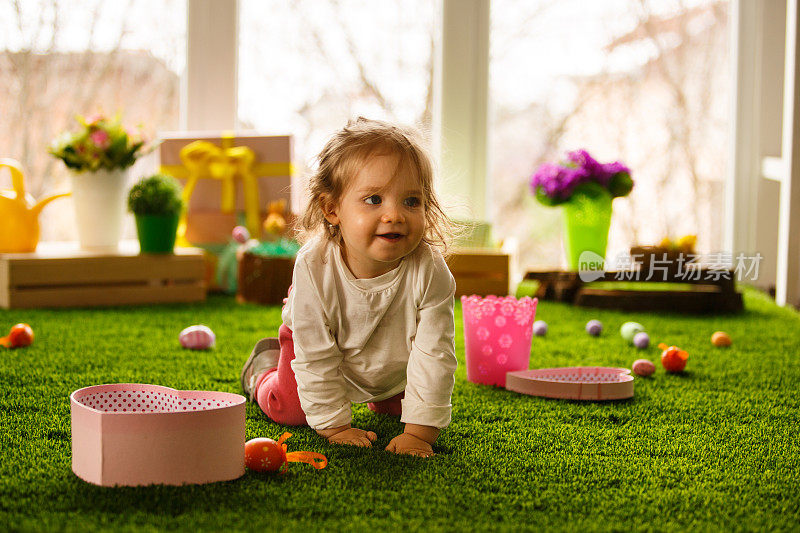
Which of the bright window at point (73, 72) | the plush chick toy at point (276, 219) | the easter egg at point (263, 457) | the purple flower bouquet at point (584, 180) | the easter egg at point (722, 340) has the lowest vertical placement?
the easter egg at point (263, 457)

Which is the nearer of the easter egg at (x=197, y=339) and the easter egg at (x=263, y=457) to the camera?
the easter egg at (x=263, y=457)

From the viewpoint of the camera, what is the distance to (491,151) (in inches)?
148

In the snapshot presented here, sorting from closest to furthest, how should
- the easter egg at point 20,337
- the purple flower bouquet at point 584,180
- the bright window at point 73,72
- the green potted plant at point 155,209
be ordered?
the easter egg at point 20,337
the green potted plant at point 155,209
the purple flower bouquet at point 584,180
the bright window at point 73,72

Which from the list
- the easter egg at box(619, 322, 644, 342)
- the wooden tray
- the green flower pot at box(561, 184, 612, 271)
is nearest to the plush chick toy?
the wooden tray

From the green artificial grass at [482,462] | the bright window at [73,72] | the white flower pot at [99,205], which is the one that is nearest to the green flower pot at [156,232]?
the white flower pot at [99,205]

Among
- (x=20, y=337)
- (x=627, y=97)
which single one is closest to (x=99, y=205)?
(x=20, y=337)

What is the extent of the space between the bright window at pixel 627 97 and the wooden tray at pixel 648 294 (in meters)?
0.87

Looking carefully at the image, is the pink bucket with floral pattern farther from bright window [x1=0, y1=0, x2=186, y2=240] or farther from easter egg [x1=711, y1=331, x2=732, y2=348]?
bright window [x1=0, y1=0, x2=186, y2=240]

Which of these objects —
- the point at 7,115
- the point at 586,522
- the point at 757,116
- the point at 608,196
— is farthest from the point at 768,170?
the point at 7,115

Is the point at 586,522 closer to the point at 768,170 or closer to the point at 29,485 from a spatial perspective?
the point at 29,485

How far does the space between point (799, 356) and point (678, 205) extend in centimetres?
186

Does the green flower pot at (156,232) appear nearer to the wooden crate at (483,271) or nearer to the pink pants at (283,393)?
the wooden crate at (483,271)

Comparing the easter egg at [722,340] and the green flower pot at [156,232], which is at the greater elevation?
the green flower pot at [156,232]

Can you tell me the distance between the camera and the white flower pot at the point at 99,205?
281 cm
